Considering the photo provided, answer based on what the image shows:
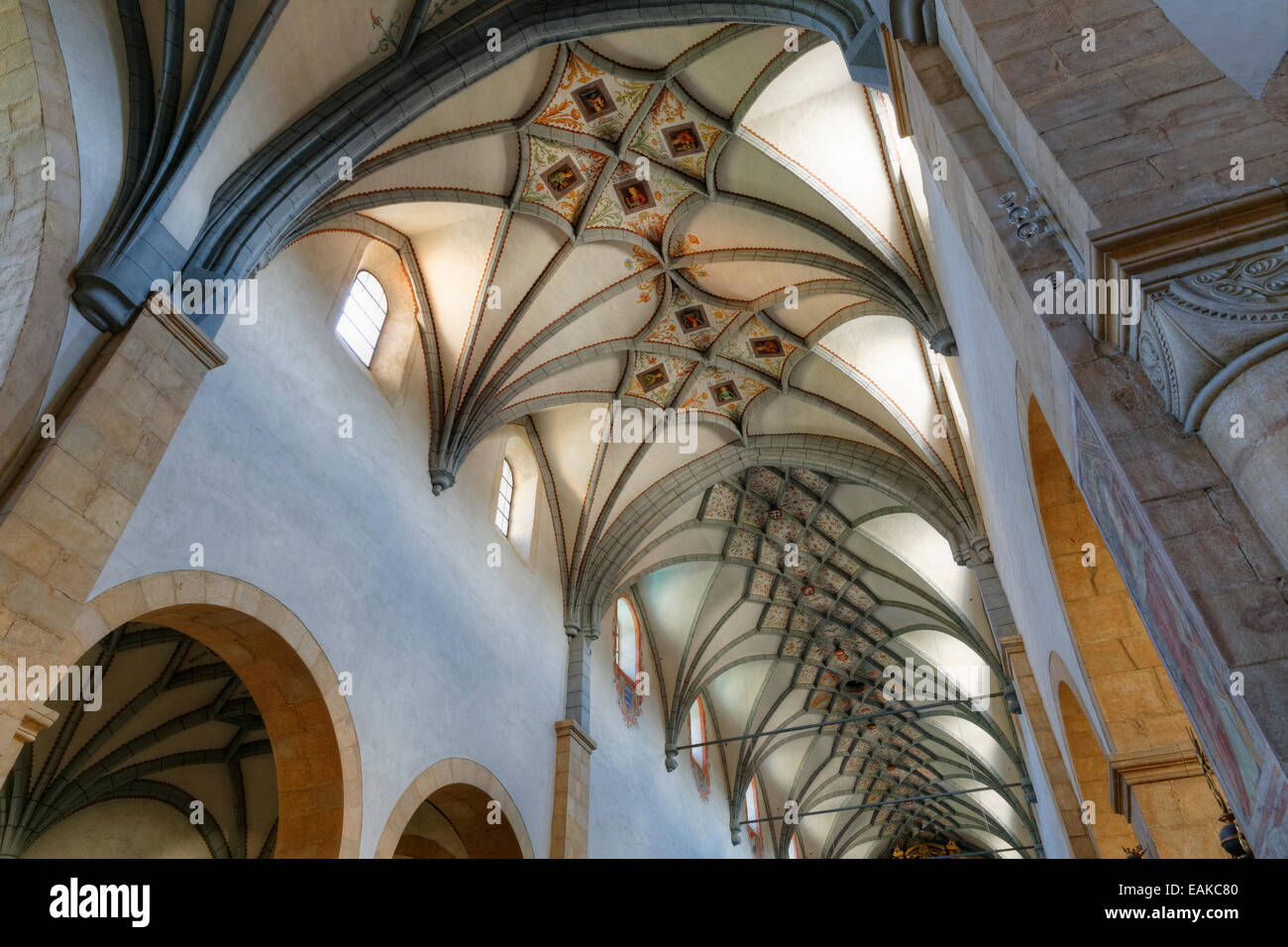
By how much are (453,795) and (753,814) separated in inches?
566

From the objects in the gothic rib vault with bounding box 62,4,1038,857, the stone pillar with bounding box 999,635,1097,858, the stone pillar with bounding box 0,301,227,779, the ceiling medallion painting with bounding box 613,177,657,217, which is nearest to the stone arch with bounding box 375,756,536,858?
the gothic rib vault with bounding box 62,4,1038,857

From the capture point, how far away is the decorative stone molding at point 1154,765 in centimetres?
Answer: 532

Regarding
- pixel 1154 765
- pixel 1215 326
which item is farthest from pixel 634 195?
pixel 1215 326

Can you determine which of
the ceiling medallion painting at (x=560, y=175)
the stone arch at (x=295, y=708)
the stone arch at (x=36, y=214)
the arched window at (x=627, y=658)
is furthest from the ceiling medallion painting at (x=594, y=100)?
the arched window at (x=627, y=658)

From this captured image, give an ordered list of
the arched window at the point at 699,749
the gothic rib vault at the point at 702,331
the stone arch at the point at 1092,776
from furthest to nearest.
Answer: the arched window at the point at 699,749 < the gothic rib vault at the point at 702,331 < the stone arch at the point at 1092,776

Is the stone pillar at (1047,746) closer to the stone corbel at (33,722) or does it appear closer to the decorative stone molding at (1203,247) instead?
the decorative stone molding at (1203,247)

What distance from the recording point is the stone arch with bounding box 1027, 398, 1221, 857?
5.27 m

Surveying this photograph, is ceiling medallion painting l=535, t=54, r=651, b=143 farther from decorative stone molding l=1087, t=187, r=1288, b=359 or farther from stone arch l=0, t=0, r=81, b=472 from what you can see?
decorative stone molding l=1087, t=187, r=1288, b=359

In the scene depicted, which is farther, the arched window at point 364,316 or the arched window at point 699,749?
the arched window at point 699,749

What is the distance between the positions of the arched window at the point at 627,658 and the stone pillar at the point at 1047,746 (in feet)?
18.8

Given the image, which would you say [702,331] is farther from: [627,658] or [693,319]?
[627,658]

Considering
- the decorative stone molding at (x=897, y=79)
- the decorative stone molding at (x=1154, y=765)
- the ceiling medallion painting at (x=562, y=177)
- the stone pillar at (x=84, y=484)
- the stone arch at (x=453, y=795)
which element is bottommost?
the decorative stone molding at (x=1154, y=765)
